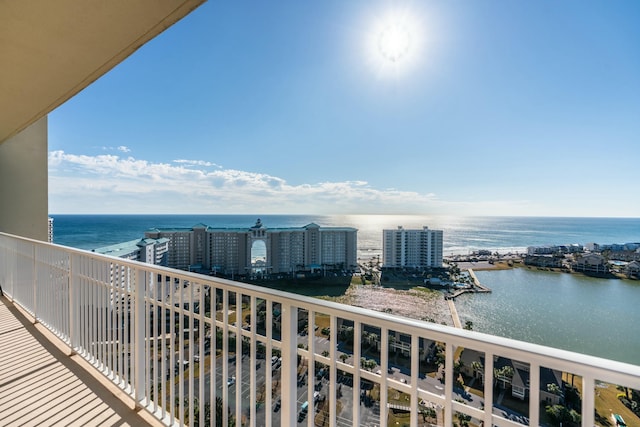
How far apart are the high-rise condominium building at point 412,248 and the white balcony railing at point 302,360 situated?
1131 centimetres

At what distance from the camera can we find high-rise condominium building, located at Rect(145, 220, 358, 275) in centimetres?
1192

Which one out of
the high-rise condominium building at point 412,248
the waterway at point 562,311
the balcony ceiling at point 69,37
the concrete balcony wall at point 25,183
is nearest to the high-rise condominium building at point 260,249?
the high-rise condominium building at point 412,248

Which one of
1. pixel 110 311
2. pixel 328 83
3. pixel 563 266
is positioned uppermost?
pixel 328 83

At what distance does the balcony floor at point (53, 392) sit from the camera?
1.81 m

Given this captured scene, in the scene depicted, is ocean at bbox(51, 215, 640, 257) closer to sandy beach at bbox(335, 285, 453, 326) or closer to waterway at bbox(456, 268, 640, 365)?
waterway at bbox(456, 268, 640, 365)

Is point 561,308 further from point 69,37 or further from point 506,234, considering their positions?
point 69,37

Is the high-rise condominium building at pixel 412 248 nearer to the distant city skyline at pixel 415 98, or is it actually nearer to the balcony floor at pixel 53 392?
the distant city skyline at pixel 415 98

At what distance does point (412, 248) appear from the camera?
1225 cm

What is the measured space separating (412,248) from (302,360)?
466 inches

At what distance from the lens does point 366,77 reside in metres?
10.2

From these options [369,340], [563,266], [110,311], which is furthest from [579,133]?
[110,311]

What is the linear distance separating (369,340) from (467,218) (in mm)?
Answer: 24283

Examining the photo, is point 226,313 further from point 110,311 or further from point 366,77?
point 366,77

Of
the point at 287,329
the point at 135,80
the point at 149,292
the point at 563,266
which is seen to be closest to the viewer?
the point at 287,329
